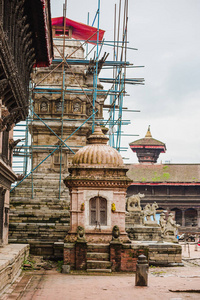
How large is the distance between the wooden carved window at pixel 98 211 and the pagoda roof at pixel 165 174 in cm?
3721

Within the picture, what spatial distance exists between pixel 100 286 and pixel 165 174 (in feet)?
147

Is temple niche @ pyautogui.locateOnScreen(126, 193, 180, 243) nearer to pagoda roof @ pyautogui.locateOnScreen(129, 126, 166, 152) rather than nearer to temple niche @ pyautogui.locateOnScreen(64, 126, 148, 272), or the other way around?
temple niche @ pyautogui.locateOnScreen(64, 126, 148, 272)

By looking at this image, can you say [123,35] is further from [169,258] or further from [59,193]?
[169,258]

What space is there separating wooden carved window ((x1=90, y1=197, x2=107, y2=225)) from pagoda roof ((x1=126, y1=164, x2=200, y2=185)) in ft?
122

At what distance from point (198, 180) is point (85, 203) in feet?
128

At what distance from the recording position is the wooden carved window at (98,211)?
20.4 metres

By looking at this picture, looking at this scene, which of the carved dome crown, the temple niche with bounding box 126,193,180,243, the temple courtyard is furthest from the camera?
the temple niche with bounding box 126,193,180,243

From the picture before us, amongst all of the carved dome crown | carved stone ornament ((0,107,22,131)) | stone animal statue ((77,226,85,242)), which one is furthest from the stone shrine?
stone animal statue ((77,226,85,242))

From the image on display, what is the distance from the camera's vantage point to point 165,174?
5984 cm

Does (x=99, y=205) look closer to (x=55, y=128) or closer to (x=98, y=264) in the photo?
(x=98, y=264)

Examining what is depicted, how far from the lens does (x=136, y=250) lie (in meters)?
19.8

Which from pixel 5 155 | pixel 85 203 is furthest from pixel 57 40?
pixel 85 203

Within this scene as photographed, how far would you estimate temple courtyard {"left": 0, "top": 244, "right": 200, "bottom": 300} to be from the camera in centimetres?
1383

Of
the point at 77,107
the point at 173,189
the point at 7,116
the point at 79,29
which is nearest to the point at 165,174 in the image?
the point at 173,189
